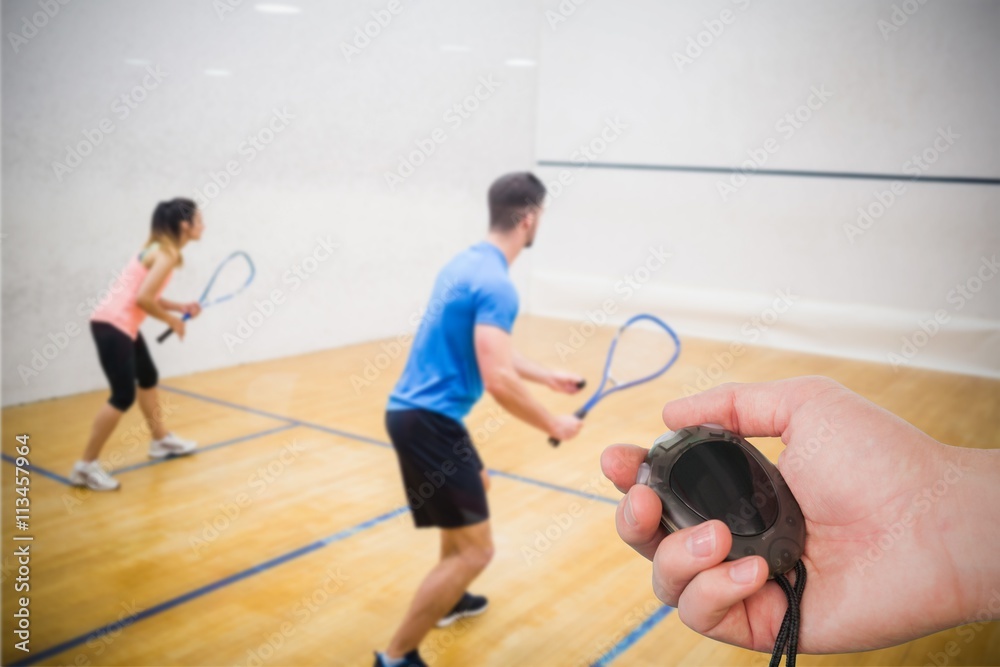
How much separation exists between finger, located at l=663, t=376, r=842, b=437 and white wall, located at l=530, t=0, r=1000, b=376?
655 centimetres

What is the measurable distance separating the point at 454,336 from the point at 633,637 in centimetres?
111

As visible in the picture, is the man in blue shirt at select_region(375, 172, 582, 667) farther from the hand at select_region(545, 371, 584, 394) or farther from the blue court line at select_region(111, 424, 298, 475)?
the blue court line at select_region(111, 424, 298, 475)

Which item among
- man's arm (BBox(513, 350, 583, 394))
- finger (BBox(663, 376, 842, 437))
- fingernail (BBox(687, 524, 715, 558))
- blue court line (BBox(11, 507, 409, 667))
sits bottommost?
blue court line (BBox(11, 507, 409, 667))

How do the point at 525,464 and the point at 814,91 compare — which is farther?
the point at 814,91

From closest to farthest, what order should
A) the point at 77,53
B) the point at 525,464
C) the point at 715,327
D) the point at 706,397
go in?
the point at 706,397, the point at 525,464, the point at 77,53, the point at 715,327

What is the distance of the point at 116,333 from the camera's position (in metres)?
3.82

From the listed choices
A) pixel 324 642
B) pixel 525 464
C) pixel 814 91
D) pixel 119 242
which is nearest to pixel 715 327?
pixel 814 91

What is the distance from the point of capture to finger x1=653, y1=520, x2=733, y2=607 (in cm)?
76

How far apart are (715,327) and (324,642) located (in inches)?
253

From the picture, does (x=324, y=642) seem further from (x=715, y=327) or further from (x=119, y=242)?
(x=715, y=327)

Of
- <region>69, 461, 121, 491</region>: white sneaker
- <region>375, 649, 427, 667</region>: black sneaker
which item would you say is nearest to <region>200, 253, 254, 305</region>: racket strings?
<region>69, 461, 121, 491</region>: white sneaker

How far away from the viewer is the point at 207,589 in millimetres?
2840

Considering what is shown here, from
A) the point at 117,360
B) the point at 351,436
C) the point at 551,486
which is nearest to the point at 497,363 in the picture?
the point at 551,486

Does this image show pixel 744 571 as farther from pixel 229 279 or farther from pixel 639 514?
pixel 229 279
